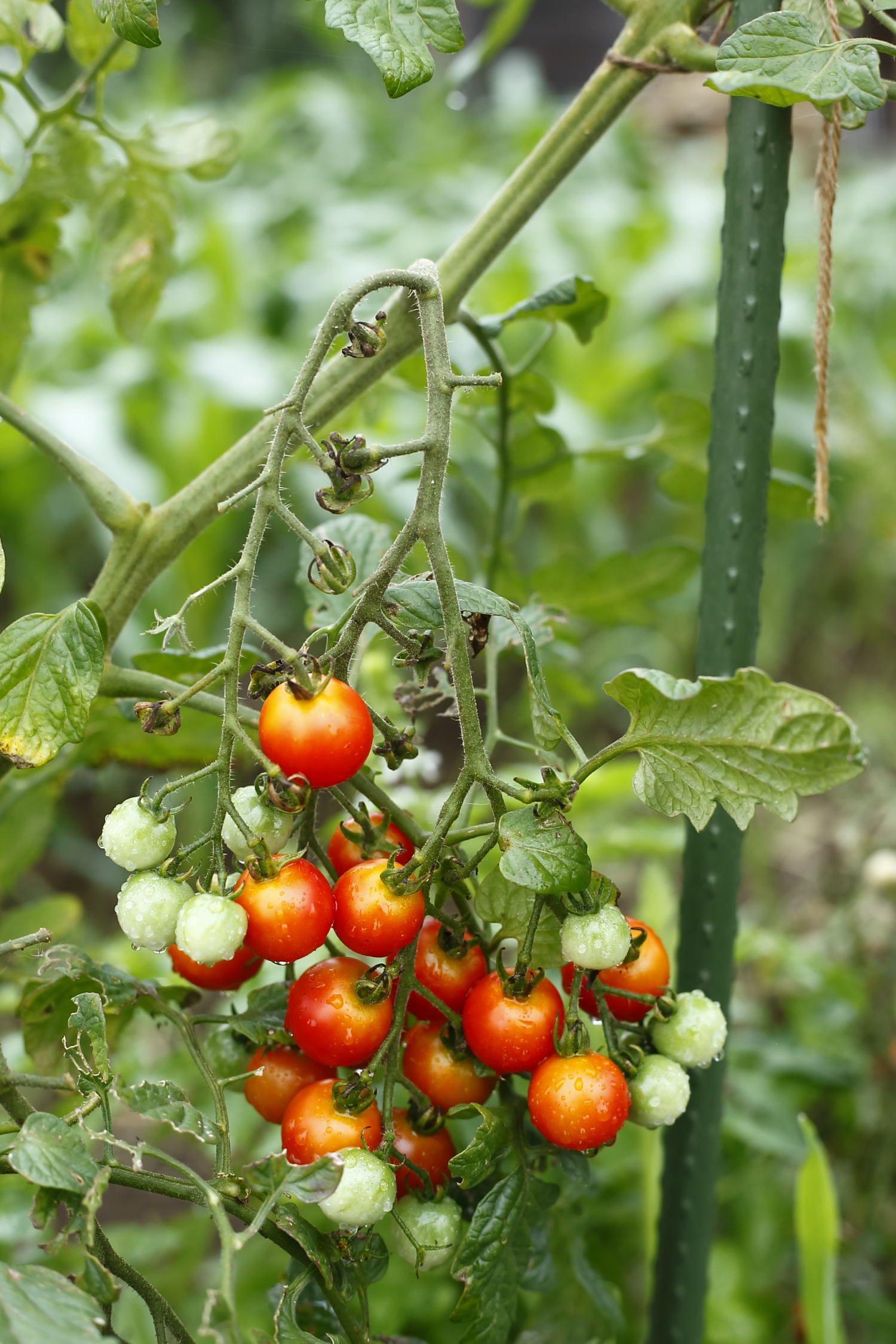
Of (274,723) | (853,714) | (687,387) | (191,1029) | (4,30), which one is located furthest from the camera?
(687,387)

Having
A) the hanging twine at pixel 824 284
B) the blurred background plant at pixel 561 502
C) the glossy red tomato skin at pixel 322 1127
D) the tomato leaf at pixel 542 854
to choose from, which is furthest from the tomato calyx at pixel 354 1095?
the hanging twine at pixel 824 284

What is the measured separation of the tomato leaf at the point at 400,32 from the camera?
44cm

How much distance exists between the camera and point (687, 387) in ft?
7.83

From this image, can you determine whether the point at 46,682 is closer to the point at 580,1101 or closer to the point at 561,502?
the point at 580,1101

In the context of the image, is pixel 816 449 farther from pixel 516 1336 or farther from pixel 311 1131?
pixel 516 1336

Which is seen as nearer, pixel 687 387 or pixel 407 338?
pixel 407 338

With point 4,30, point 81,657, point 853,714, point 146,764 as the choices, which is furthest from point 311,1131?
point 853,714

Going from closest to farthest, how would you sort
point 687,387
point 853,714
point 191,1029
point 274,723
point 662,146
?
point 274,723, point 191,1029, point 853,714, point 687,387, point 662,146

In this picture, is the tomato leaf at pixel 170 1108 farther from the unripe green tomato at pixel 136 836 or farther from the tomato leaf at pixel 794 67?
the tomato leaf at pixel 794 67

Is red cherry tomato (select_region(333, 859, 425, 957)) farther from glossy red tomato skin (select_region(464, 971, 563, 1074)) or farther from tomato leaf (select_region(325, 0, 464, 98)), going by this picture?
tomato leaf (select_region(325, 0, 464, 98))

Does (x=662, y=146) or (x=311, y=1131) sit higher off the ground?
(x=662, y=146)

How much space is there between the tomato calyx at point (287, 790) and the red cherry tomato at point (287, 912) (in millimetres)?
24

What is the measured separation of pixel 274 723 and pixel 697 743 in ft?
0.54

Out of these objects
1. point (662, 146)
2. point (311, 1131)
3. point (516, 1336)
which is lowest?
point (516, 1336)
